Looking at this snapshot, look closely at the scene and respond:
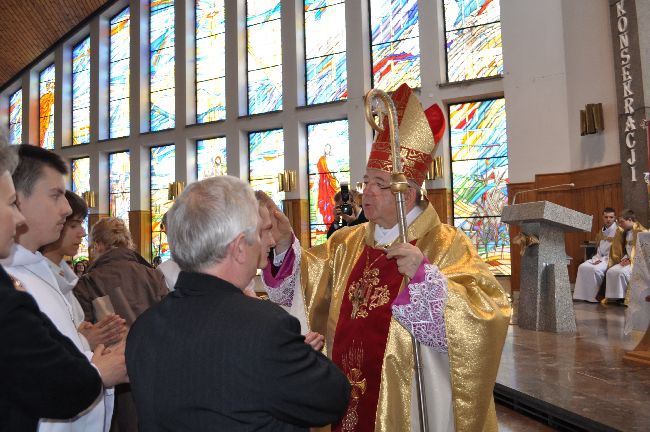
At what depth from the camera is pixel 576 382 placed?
12.7ft

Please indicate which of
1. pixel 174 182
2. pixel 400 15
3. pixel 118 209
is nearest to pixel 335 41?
pixel 400 15

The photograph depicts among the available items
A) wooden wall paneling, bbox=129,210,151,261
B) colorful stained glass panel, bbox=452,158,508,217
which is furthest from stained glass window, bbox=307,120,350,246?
wooden wall paneling, bbox=129,210,151,261

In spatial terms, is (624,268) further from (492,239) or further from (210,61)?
(210,61)

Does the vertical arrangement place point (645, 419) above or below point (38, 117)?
below

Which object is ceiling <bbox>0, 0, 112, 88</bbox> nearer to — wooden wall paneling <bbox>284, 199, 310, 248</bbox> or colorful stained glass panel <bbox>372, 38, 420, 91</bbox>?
wooden wall paneling <bbox>284, 199, 310, 248</bbox>

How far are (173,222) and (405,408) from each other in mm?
1247

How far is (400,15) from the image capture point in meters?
13.4

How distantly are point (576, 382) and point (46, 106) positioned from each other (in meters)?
18.7

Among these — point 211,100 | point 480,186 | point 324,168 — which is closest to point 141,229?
point 211,100

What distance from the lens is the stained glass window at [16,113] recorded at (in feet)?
62.9

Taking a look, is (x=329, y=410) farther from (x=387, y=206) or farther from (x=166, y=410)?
(x=387, y=206)

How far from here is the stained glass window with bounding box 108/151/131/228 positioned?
669 inches

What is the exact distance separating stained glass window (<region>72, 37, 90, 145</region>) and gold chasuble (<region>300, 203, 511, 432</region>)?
1683 cm

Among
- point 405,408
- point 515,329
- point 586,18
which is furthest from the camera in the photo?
point 586,18
